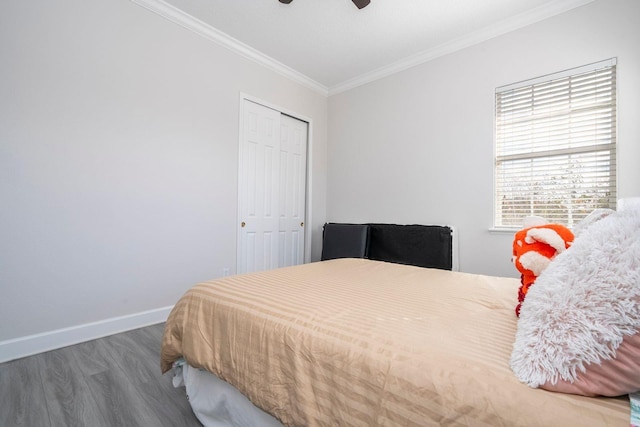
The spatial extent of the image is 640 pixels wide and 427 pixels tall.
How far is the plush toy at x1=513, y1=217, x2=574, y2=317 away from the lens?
982mm

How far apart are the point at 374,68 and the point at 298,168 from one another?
160 cm

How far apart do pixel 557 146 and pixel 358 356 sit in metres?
2.80

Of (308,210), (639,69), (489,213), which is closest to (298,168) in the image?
(308,210)

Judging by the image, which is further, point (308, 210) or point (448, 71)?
point (308, 210)

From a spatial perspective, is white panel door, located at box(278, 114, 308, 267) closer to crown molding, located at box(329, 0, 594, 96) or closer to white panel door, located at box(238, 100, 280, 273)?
white panel door, located at box(238, 100, 280, 273)

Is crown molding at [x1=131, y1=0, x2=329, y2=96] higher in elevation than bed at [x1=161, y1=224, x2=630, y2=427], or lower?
higher

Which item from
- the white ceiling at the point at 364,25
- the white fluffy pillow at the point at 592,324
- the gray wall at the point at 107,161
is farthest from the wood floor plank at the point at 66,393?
the white ceiling at the point at 364,25

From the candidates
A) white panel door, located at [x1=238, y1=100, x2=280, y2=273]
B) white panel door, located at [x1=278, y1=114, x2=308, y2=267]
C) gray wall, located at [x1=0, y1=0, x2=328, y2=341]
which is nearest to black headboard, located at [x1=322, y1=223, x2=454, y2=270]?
white panel door, located at [x1=278, y1=114, x2=308, y2=267]

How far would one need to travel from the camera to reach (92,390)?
1.54m

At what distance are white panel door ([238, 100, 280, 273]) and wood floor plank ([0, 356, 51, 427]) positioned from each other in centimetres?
175

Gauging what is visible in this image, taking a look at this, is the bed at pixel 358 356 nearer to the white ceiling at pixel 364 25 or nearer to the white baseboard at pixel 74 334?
the white baseboard at pixel 74 334

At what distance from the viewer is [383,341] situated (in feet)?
2.67

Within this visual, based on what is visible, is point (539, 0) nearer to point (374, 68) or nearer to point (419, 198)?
point (374, 68)

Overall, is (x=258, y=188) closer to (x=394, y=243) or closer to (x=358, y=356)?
(x=394, y=243)
